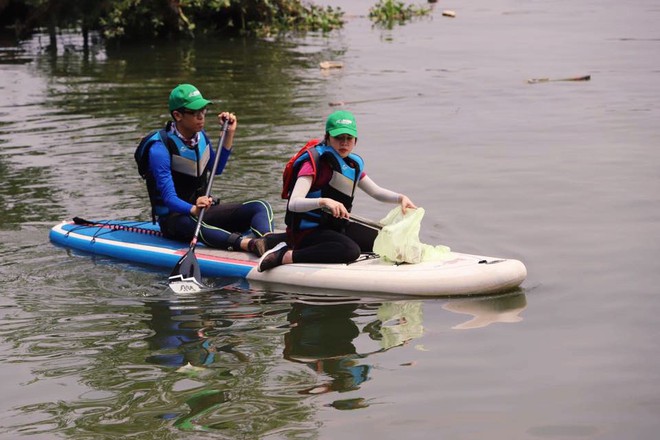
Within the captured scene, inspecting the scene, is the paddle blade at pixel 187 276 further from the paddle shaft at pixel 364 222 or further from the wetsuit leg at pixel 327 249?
the paddle shaft at pixel 364 222

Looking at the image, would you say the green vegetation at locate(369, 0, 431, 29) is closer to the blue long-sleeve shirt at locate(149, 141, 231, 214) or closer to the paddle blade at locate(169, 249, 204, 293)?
the blue long-sleeve shirt at locate(149, 141, 231, 214)

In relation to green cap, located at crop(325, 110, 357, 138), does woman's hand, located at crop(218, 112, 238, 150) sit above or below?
below

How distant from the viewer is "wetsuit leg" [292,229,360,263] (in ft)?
25.1

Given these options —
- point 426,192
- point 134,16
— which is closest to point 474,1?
point 134,16

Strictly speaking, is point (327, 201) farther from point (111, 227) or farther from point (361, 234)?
point (111, 227)

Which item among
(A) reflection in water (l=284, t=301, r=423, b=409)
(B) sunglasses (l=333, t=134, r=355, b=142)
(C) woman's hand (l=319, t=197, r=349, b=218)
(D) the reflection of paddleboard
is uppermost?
(B) sunglasses (l=333, t=134, r=355, b=142)

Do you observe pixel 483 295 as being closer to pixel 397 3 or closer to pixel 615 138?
pixel 615 138

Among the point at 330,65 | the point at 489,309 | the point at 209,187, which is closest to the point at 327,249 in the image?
the point at 209,187

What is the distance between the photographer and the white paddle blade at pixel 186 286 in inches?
301

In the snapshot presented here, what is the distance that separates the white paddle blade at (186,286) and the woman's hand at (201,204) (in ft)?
1.87

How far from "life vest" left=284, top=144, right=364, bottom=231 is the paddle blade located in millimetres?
759

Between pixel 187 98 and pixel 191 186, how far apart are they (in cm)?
77

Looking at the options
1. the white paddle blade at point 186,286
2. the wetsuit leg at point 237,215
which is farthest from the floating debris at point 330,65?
the white paddle blade at point 186,286

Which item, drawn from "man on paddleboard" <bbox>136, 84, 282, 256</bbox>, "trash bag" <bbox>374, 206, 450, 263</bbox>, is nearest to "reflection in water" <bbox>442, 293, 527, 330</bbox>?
"trash bag" <bbox>374, 206, 450, 263</bbox>
